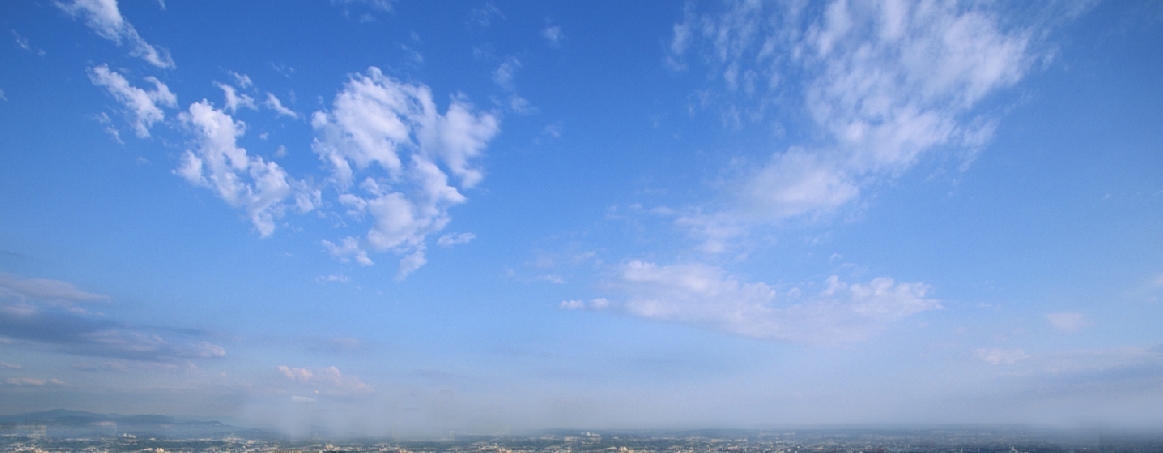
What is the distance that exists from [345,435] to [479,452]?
42.0 metres

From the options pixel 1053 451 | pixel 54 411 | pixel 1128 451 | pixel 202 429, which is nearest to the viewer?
pixel 1128 451

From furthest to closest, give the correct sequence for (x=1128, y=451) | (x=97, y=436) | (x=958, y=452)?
1. (x=97, y=436)
2. (x=958, y=452)
3. (x=1128, y=451)

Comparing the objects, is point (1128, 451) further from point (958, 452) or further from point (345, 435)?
point (345, 435)

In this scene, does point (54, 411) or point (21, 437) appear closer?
point (21, 437)

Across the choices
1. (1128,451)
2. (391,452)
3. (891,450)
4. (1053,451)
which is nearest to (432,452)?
(391,452)

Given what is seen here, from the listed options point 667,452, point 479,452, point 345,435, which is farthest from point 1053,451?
point 345,435

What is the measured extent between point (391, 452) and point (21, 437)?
43779 mm

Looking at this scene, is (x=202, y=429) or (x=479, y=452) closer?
(x=479, y=452)

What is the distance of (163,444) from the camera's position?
7006cm

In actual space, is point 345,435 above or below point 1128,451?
below

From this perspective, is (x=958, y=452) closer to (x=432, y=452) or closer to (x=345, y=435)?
(x=432, y=452)

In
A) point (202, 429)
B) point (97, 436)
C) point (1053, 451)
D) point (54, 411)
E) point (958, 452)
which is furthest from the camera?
point (202, 429)

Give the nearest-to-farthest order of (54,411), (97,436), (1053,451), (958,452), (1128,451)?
(1128,451), (1053,451), (958,452), (97,436), (54,411)

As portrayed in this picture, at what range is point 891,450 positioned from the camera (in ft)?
248
